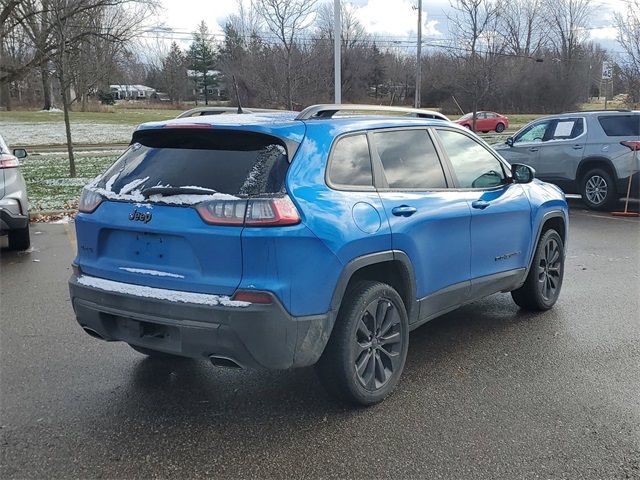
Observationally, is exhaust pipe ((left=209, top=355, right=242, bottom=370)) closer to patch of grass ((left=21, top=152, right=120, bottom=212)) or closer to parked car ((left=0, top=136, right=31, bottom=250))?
parked car ((left=0, top=136, right=31, bottom=250))

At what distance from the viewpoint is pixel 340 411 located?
372 centimetres

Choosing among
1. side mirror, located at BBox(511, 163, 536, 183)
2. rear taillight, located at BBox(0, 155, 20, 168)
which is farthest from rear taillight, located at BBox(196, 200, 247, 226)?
rear taillight, located at BBox(0, 155, 20, 168)

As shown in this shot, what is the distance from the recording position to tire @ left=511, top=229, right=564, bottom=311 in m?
5.55

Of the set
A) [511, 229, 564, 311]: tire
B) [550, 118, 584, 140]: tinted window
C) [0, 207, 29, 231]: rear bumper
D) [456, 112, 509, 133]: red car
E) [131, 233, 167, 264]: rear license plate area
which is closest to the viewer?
[131, 233, 167, 264]: rear license plate area

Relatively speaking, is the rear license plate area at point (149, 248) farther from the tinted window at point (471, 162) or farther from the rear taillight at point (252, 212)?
the tinted window at point (471, 162)

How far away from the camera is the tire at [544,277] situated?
18.2 feet

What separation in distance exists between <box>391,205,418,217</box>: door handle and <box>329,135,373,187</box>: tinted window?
0.23 m

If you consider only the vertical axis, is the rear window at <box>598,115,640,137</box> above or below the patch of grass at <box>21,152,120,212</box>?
above

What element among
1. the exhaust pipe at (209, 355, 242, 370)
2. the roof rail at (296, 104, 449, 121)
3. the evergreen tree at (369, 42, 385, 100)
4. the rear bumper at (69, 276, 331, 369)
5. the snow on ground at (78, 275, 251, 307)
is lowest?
the exhaust pipe at (209, 355, 242, 370)

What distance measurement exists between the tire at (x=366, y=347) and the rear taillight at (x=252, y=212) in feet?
2.29

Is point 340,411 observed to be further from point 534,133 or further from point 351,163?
point 534,133

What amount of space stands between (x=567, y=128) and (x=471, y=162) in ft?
27.4

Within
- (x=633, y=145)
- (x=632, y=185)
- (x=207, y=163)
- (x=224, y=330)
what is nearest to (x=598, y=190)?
(x=632, y=185)

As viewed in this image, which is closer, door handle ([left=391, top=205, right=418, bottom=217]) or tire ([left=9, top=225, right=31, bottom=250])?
door handle ([left=391, top=205, right=418, bottom=217])
